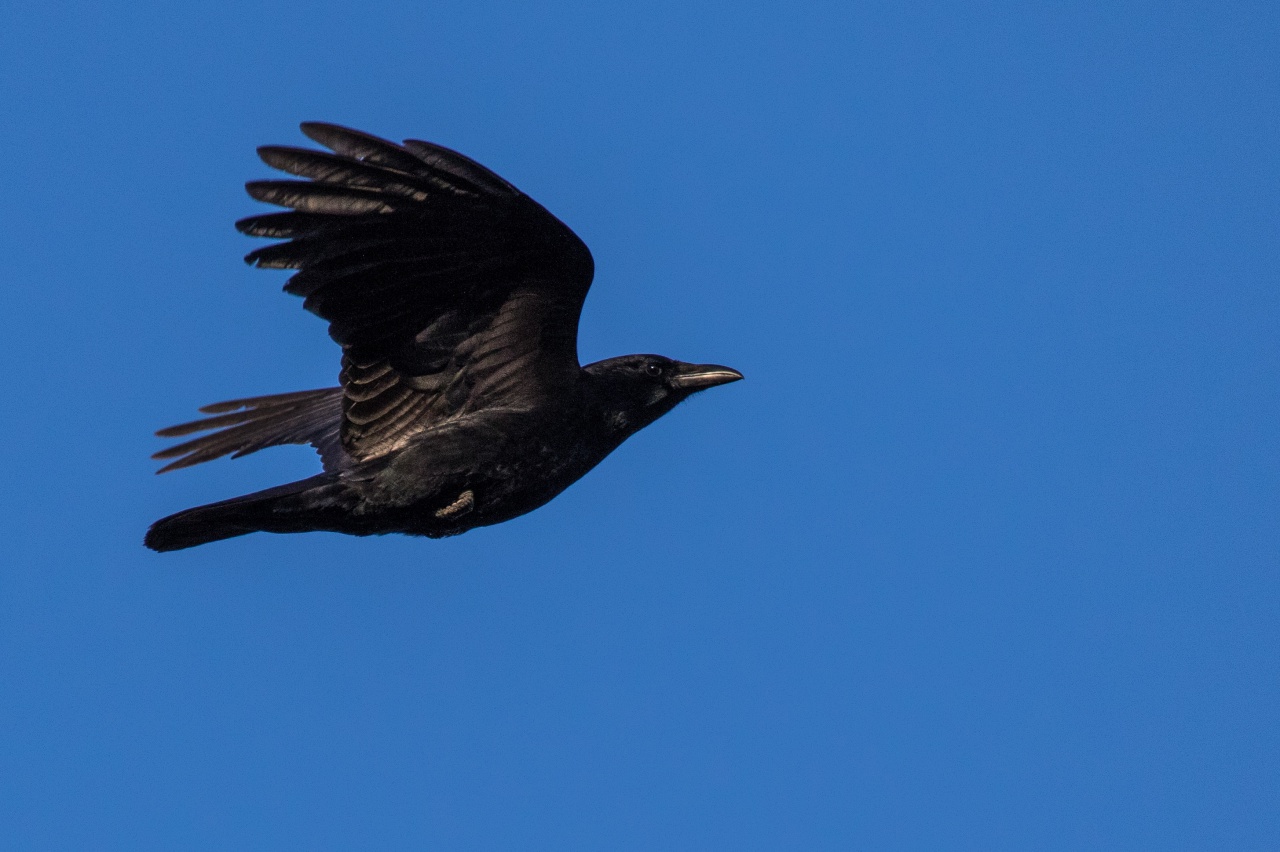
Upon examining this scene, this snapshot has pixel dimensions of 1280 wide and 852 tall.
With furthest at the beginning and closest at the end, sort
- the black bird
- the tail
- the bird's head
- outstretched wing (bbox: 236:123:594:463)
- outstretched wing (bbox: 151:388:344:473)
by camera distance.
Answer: outstretched wing (bbox: 151:388:344:473) < the bird's head < the tail < the black bird < outstretched wing (bbox: 236:123:594:463)

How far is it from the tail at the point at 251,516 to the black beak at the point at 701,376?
2.13 meters

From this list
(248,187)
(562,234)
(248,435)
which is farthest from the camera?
(248,435)

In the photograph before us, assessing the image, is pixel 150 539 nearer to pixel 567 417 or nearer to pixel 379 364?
pixel 379 364

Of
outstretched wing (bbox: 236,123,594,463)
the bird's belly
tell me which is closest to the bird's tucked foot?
the bird's belly

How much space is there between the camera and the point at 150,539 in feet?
29.7

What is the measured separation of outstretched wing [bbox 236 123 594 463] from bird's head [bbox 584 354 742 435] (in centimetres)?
25

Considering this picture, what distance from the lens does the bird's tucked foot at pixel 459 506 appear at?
374 inches

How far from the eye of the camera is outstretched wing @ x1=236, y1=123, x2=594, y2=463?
28.9ft

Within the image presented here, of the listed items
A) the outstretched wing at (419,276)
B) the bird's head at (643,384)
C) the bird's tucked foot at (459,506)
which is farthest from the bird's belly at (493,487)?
the bird's head at (643,384)

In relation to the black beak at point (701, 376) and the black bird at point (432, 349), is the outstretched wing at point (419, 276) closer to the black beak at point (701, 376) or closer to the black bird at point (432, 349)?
the black bird at point (432, 349)

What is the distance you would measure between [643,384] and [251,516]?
2.31 metres

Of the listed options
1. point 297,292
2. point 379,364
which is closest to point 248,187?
point 297,292

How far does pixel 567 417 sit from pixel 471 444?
56cm

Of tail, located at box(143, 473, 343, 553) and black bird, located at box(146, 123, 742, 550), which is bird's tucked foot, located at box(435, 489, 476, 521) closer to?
black bird, located at box(146, 123, 742, 550)
